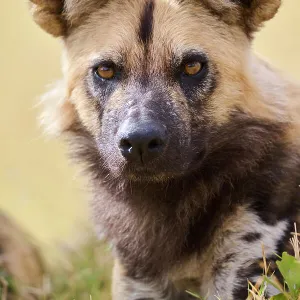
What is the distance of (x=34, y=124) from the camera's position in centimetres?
921

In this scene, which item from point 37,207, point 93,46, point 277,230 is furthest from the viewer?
point 37,207

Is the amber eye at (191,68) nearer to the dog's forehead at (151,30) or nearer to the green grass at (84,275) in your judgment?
the dog's forehead at (151,30)

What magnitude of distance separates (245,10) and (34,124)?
17.5 feet

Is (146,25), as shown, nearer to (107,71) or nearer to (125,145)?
(107,71)

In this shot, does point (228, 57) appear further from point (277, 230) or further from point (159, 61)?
point (277, 230)

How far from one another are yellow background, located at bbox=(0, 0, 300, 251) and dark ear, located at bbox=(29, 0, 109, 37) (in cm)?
219

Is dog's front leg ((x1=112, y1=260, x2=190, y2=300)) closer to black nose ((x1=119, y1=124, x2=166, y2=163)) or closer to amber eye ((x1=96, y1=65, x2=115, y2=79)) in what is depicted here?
black nose ((x1=119, y1=124, x2=166, y2=163))

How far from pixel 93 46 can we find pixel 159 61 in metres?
0.44

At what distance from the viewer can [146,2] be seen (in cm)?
422

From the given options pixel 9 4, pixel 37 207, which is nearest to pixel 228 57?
pixel 37 207

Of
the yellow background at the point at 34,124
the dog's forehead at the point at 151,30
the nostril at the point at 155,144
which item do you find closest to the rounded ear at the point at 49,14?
the dog's forehead at the point at 151,30

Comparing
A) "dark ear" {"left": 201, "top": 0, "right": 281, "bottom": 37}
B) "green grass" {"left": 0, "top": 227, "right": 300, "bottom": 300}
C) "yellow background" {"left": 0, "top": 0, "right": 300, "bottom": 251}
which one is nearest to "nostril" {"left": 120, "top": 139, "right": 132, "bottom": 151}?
"dark ear" {"left": 201, "top": 0, "right": 281, "bottom": 37}

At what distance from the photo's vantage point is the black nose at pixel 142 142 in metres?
3.65

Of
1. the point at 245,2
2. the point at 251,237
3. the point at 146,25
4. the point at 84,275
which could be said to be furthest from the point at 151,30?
the point at 84,275
